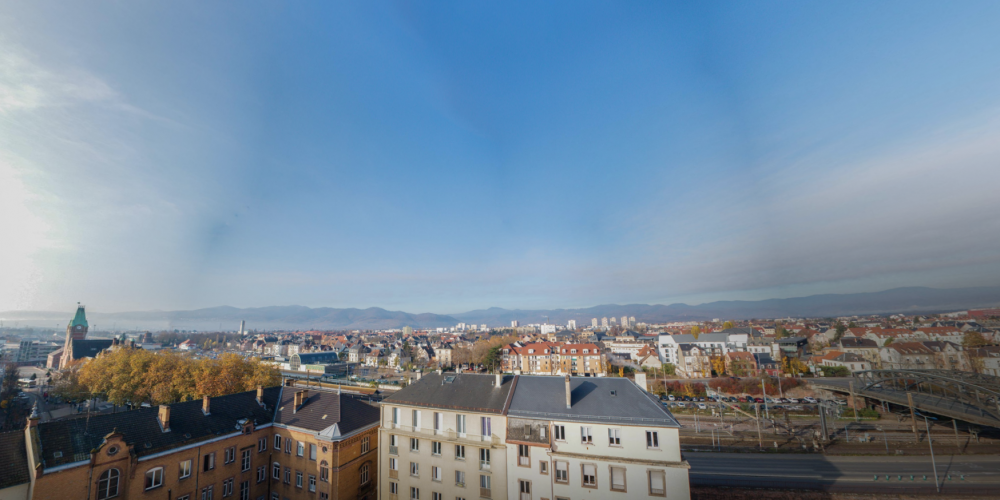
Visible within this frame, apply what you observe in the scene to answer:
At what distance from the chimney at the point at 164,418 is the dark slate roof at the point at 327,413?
7606 millimetres

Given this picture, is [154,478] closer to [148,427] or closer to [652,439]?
[148,427]

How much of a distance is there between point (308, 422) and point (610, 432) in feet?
80.3

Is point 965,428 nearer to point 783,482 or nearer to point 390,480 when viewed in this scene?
point 783,482

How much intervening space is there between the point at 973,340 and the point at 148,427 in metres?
140

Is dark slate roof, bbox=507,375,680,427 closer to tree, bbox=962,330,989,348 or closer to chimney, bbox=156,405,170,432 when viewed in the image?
chimney, bbox=156,405,170,432

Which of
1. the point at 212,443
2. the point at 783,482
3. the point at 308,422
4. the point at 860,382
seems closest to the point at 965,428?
the point at 860,382

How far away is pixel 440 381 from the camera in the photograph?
29578 millimetres

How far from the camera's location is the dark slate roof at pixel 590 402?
72.0 ft

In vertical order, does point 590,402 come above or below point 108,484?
above

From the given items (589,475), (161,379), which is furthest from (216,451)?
(161,379)

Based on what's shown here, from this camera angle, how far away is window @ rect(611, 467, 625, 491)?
835 inches

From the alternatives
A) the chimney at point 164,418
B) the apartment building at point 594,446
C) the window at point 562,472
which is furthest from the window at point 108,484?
the window at point 562,472

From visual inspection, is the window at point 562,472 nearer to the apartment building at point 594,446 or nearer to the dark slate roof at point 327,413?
the apartment building at point 594,446

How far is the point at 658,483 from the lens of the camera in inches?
813
